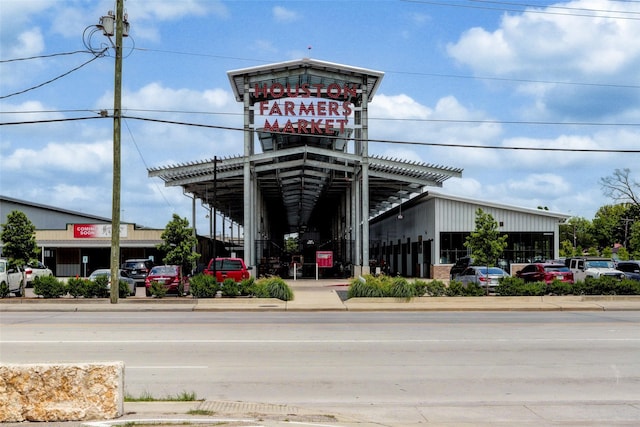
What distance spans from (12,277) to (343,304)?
15967 mm

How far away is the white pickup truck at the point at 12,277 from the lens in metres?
31.6

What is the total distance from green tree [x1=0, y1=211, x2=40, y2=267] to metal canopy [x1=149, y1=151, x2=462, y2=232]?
1417cm

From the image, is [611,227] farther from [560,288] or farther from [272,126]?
[560,288]

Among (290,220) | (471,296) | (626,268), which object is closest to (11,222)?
(471,296)

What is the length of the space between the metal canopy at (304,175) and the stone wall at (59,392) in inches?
1464

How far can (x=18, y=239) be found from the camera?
3102 centimetres

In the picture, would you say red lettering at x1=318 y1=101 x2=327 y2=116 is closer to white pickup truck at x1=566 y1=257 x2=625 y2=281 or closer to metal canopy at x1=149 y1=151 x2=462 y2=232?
metal canopy at x1=149 y1=151 x2=462 y2=232

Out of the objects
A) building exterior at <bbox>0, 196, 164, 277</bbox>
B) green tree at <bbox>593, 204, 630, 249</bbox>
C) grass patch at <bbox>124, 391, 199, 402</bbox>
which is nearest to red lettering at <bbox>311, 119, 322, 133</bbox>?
building exterior at <bbox>0, 196, 164, 277</bbox>

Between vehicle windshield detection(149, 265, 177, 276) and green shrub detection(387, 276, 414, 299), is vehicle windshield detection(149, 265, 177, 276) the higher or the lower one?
the higher one

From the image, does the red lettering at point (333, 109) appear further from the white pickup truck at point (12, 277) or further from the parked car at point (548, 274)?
the white pickup truck at point (12, 277)

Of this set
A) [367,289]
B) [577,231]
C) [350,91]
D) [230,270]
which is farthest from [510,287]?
[577,231]

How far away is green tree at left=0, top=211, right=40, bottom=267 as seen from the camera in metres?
31.0

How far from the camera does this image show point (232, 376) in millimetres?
11070

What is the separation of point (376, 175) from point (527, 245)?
41.5 feet
